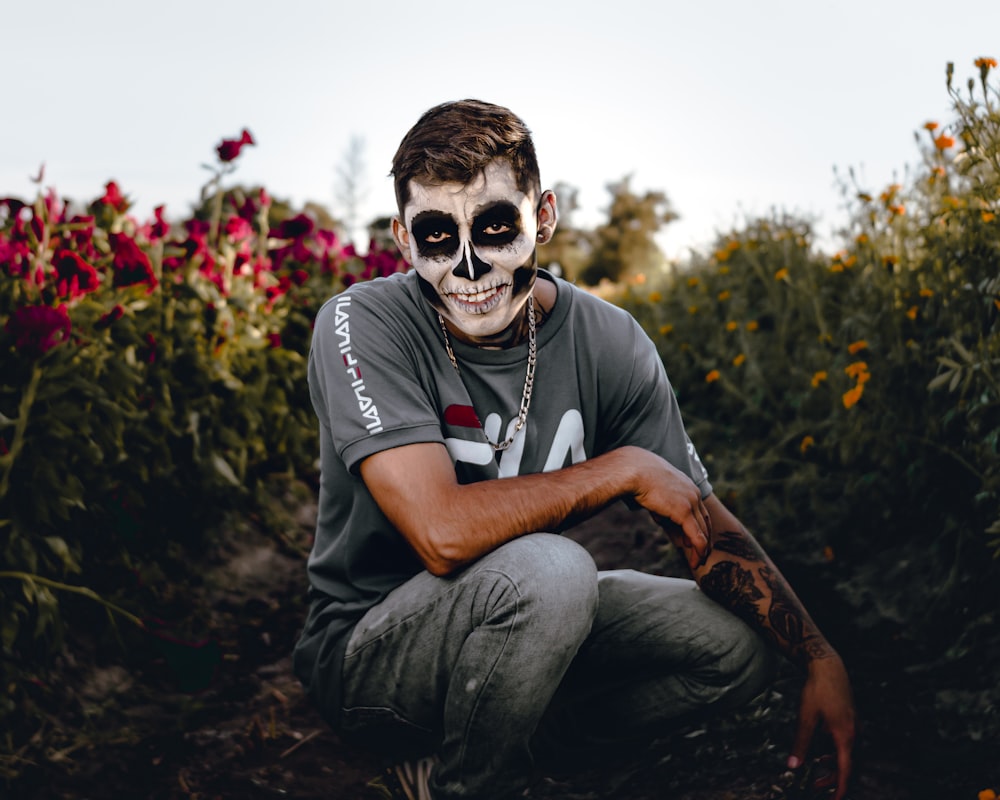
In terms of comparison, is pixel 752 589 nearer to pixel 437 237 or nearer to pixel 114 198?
pixel 437 237

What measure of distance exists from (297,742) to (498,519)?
1.18 m

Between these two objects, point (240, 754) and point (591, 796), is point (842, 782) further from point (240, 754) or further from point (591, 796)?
point (240, 754)

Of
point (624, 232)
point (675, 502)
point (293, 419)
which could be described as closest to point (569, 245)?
point (624, 232)

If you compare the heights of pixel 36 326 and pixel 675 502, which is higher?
pixel 36 326

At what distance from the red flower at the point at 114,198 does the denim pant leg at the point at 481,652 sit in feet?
6.76

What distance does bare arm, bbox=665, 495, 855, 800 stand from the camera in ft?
6.83

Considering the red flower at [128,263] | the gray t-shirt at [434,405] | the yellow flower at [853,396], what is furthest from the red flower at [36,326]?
the yellow flower at [853,396]

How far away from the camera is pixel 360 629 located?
6.93 feet

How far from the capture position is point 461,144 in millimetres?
2115

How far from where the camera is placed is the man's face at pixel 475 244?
85.0 inches

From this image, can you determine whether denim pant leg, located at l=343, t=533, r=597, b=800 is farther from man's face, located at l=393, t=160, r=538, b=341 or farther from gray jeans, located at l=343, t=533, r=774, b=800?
man's face, located at l=393, t=160, r=538, b=341

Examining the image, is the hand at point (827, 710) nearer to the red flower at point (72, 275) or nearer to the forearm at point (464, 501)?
the forearm at point (464, 501)

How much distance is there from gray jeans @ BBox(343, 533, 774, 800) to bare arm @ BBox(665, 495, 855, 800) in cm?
6

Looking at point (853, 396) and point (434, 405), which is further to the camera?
point (853, 396)
